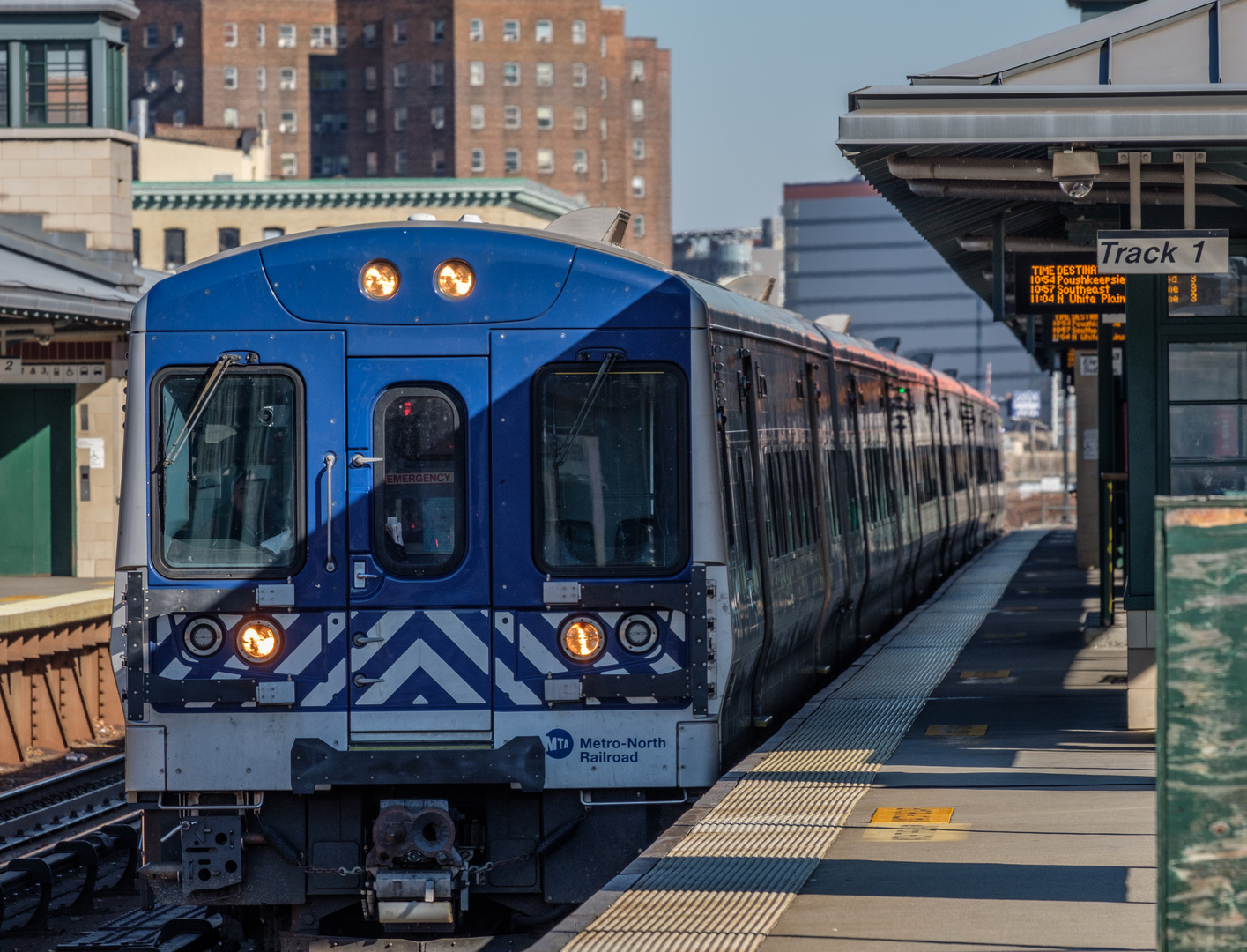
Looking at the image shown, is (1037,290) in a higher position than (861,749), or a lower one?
higher

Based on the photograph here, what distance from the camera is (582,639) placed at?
8148 millimetres

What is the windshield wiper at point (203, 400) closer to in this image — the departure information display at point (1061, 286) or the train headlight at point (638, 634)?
the train headlight at point (638, 634)

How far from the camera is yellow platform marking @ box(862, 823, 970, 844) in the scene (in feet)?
24.9

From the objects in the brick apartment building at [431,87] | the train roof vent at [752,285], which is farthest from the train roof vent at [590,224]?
the brick apartment building at [431,87]

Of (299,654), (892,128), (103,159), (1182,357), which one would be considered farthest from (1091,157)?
(103,159)

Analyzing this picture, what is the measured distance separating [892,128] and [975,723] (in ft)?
12.6

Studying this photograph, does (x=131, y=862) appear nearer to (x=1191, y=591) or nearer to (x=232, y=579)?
(x=232, y=579)

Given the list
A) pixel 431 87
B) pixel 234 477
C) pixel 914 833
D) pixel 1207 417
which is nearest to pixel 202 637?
pixel 234 477

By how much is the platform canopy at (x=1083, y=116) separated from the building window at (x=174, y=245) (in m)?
60.3

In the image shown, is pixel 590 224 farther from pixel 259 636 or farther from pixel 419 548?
pixel 259 636

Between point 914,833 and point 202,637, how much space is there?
10.3 feet

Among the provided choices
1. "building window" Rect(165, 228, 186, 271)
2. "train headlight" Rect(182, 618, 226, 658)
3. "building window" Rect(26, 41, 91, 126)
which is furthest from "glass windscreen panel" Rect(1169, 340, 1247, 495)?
"building window" Rect(165, 228, 186, 271)

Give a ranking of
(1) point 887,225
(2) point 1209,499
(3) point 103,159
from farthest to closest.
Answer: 1. (1) point 887,225
2. (3) point 103,159
3. (2) point 1209,499

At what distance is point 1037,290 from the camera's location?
13.7 m
